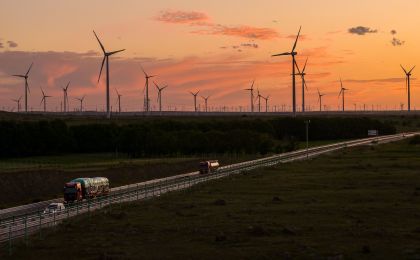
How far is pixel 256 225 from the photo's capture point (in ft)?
199

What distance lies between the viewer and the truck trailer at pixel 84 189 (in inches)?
3516

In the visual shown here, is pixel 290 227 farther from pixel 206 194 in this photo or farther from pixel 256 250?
pixel 206 194

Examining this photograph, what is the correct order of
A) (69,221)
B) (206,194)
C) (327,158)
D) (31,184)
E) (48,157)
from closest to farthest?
1. (69,221)
2. (206,194)
3. (31,184)
4. (327,158)
5. (48,157)

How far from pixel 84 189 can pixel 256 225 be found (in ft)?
122

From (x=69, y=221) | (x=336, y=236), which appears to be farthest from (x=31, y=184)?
(x=336, y=236)

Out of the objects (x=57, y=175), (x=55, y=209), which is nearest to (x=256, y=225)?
(x=55, y=209)

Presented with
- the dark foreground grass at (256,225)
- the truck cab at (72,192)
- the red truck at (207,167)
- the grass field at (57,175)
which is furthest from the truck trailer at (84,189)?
A: the red truck at (207,167)

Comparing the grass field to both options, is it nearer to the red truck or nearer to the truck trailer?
the red truck

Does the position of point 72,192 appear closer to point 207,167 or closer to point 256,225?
point 256,225

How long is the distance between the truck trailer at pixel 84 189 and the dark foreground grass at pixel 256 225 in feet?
38.1

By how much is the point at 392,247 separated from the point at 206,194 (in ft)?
142

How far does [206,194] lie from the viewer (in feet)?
301

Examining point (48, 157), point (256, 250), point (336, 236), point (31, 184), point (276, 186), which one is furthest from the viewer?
point (48, 157)

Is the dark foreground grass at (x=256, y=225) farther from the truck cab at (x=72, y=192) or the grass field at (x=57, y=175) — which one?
the grass field at (x=57, y=175)
